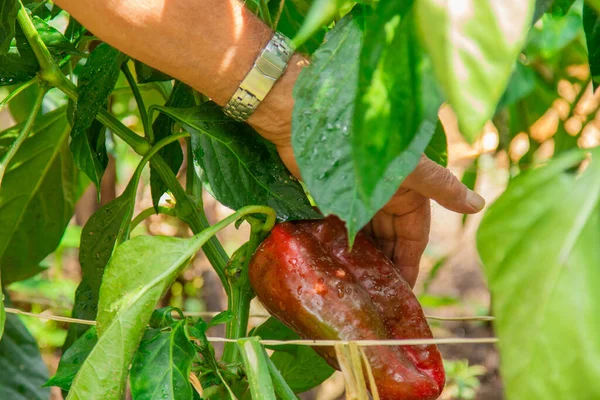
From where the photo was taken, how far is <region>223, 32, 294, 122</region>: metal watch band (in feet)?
2.20

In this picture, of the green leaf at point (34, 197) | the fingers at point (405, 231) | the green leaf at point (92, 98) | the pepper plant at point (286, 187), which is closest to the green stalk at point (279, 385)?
the pepper plant at point (286, 187)

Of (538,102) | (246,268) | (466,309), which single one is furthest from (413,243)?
(466,309)

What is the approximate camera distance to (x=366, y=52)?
0.39 meters

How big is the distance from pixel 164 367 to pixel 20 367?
634mm

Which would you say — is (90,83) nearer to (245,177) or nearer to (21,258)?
(245,177)

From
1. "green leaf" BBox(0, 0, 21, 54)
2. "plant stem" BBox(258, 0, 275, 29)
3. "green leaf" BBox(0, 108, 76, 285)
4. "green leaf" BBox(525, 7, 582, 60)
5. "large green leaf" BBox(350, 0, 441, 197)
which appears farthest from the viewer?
"green leaf" BBox(525, 7, 582, 60)

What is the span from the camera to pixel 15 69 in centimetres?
76

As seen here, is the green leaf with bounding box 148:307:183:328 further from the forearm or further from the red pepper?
the forearm

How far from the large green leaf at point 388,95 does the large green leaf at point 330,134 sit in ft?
0.25

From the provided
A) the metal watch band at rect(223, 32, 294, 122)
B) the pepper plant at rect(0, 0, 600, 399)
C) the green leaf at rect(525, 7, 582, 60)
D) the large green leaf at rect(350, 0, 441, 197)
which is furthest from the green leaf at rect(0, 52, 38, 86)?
the green leaf at rect(525, 7, 582, 60)

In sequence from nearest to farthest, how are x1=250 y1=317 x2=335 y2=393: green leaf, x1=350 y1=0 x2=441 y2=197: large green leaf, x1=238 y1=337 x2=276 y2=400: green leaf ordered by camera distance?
x1=350 y1=0 x2=441 y2=197: large green leaf
x1=238 y1=337 x2=276 y2=400: green leaf
x1=250 y1=317 x2=335 y2=393: green leaf

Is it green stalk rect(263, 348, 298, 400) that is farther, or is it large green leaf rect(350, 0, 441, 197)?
green stalk rect(263, 348, 298, 400)

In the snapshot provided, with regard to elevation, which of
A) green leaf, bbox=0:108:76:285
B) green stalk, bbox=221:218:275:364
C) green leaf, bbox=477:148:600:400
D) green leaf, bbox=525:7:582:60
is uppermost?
green leaf, bbox=525:7:582:60

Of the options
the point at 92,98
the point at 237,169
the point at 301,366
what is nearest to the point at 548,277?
the point at 237,169
